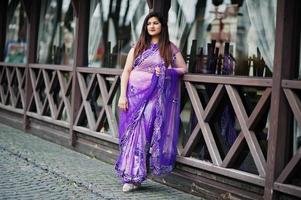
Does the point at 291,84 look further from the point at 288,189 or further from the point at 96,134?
the point at 96,134

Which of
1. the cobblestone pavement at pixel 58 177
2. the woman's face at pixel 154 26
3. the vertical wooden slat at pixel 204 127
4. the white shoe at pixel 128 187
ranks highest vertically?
the woman's face at pixel 154 26

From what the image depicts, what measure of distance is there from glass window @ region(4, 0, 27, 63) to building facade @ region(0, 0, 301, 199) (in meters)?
0.05

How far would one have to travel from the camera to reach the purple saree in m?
5.61

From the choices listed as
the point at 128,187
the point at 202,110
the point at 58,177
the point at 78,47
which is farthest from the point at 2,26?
the point at 202,110

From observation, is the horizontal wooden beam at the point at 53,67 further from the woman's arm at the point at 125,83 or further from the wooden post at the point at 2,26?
the woman's arm at the point at 125,83

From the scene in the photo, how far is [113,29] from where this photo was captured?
26.4 feet

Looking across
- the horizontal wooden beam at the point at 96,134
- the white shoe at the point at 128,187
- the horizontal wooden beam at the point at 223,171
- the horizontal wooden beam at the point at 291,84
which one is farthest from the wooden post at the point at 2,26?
the horizontal wooden beam at the point at 291,84

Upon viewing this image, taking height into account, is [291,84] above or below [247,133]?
above

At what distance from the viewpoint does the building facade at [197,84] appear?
186 inches

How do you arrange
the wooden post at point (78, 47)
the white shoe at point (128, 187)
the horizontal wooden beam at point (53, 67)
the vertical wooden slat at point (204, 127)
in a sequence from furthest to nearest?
the horizontal wooden beam at point (53, 67) → the wooden post at point (78, 47) → the white shoe at point (128, 187) → the vertical wooden slat at point (204, 127)

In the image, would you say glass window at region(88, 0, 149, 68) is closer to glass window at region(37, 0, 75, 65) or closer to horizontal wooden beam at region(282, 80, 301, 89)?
glass window at region(37, 0, 75, 65)

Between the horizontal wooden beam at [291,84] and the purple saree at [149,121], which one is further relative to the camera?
the purple saree at [149,121]

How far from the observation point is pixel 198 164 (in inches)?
218

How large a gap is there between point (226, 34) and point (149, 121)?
1472 mm
